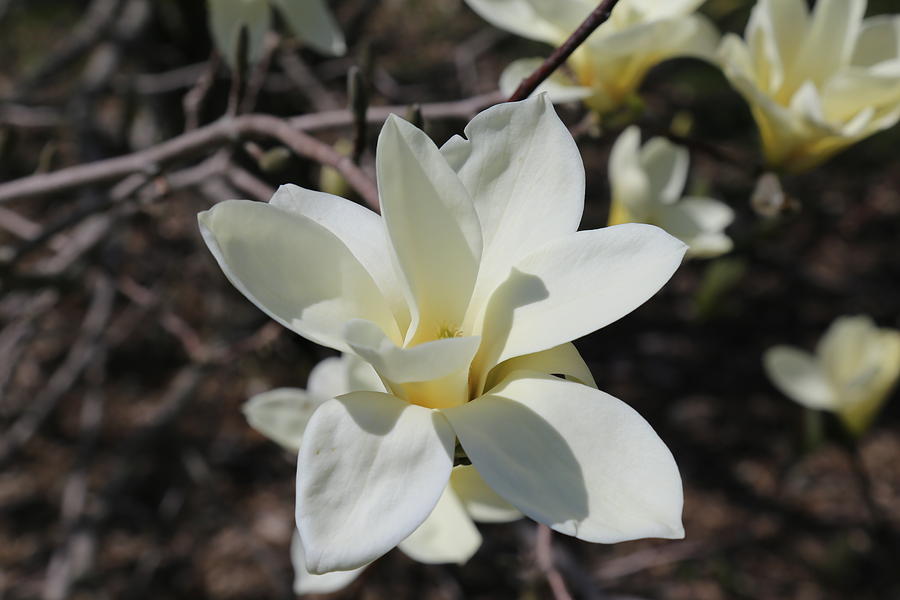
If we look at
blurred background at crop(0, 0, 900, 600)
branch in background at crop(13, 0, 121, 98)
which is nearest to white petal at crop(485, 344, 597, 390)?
blurred background at crop(0, 0, 900, 600)

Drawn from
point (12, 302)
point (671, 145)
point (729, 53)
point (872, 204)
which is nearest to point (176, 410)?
point (12, 302)

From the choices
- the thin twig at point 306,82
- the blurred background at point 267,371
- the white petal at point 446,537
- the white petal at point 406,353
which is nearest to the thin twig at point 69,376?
the blurred background at point 267,371

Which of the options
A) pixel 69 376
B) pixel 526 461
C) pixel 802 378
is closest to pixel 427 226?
pixel 526 461

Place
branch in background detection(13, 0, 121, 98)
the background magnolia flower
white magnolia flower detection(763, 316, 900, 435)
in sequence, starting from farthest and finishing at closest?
branch in background detection(13, 0, 121, 98) → white magnolia flower detection(763, 316, 900, 435) → the background magnolia flower

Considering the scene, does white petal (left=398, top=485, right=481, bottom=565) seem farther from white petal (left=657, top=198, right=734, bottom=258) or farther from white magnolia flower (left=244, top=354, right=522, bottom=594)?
Result: white petal (left=657, top=198, right=734, bottom=258)

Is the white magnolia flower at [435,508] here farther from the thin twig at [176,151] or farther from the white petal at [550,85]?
the white petal at [550,85]
